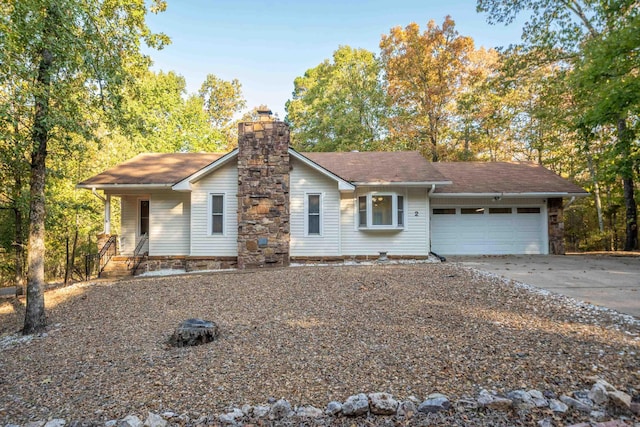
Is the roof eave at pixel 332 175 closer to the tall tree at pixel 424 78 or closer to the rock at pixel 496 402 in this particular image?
the rock at pixel 496 402

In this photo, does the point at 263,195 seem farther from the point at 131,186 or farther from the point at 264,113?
the point at 131,186

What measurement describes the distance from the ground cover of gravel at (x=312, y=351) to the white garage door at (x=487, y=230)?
6.05 meters

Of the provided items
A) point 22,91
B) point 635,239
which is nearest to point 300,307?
point 22,91

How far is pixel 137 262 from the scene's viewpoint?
11430 mm

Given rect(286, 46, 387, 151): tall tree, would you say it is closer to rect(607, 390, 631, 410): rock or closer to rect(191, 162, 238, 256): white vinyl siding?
rect(191, 162, 238, 256): white vinyl siding

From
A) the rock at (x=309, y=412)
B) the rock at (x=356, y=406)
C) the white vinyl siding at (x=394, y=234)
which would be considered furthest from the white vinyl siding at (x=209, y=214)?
the rock at (x=356, y=406)

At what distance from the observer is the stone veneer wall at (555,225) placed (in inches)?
494

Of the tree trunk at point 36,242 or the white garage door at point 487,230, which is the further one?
the white garage door at point 487,230

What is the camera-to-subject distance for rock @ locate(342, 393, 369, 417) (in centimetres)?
285

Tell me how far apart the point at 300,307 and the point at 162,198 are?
26.5 ft

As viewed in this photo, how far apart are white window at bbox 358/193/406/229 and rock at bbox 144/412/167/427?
9014 mm

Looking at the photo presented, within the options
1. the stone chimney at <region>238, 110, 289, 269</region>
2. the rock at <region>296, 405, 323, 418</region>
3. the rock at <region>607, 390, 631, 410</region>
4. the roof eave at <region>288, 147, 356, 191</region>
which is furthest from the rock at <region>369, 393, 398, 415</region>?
the roof eave at <region>288, 147, 356, 191</region>

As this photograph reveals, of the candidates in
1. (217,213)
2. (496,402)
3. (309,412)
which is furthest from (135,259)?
(496,402)

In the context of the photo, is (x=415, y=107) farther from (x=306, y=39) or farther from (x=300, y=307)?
(x=300, y=307)
